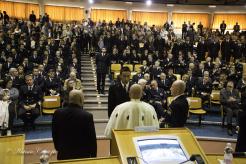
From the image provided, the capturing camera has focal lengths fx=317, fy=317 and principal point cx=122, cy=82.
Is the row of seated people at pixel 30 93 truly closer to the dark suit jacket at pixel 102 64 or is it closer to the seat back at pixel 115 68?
the dark suit jacket at pixel 102 64

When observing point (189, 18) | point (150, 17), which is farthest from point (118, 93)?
point (189, 18)

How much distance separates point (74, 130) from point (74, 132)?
23mm

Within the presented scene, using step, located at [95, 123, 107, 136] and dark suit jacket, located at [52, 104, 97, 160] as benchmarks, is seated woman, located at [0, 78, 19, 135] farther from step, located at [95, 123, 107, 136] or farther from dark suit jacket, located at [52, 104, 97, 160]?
dark suit jacket, located at [52, 104, 97, 160]

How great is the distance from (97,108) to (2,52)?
4.49 meters

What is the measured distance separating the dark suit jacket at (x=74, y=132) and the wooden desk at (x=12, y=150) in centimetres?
57

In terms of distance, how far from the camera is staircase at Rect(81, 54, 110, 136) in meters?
8.35

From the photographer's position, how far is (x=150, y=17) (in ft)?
79.3

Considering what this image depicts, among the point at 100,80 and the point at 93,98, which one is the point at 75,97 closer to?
the point at 93,98

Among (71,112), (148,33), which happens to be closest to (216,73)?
(148,33)

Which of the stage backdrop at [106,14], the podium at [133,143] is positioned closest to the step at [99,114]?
the podium at [133,143]

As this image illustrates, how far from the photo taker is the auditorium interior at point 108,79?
2.86 metres

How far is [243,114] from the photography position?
407cm

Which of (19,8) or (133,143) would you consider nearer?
(133,143)

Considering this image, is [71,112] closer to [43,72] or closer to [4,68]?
[43,72]
